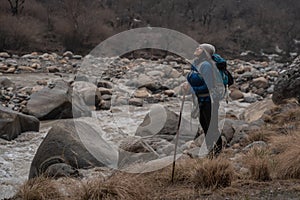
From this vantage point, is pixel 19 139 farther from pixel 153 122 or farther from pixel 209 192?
pixel 209 192

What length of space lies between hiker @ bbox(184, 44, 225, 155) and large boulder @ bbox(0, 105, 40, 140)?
4.19 metres

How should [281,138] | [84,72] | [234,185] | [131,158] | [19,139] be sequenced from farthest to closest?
[84,72], [19,139], [131,158], [281,138], [234,185]

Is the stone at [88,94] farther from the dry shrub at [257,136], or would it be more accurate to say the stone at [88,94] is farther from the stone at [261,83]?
the stone at [261,83]

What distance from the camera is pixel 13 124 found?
725 centimetres

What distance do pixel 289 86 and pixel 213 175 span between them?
19.3 ft

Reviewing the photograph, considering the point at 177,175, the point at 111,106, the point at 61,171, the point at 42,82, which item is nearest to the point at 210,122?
the point at 177,175

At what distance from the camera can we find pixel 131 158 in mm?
5480

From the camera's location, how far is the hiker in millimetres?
4211

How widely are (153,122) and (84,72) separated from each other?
1044cm

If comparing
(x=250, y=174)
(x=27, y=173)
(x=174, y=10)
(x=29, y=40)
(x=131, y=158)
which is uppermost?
(x=174, y=10)

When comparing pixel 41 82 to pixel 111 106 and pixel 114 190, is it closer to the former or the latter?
pixel 111 106

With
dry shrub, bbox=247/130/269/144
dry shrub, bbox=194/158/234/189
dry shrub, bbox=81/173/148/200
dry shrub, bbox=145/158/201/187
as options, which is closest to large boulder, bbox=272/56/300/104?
dry shrub, bbox=247/130/269/144

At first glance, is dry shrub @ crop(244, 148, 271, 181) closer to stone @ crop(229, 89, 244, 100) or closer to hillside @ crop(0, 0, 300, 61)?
stone @ crop(229, 89, 244, 100)

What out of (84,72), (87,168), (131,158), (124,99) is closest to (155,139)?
(131,158)
